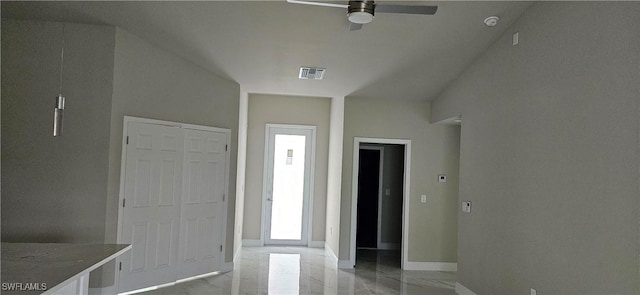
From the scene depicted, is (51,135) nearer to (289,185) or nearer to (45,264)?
(45,264)

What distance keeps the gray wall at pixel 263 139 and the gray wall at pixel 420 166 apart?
157 centimetres

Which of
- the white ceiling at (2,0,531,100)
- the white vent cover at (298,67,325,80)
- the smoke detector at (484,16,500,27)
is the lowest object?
the white vent cover at (298,67,325,80)

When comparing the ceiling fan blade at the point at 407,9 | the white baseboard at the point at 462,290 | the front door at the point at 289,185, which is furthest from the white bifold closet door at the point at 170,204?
the white baseboard at the point at 462,290

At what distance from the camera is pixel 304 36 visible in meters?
4.80

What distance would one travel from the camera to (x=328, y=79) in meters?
6.11

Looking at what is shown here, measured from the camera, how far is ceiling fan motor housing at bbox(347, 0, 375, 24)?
142 inches

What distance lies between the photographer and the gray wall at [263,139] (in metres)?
8.25

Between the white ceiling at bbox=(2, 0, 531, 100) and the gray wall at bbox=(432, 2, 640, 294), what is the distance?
1.53 feet

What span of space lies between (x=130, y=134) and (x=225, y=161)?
1567 mm

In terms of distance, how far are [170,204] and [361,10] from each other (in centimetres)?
313

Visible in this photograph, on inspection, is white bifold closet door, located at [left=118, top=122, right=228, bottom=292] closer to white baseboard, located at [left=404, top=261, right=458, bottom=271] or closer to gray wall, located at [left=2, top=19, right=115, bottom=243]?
gray wall, located at [left=2, top=19, right=115, bottom=243]

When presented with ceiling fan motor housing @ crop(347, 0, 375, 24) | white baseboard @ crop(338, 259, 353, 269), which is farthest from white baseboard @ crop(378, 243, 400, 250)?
ceiling fan motor housing @ crop(347, 0, 375, 24)

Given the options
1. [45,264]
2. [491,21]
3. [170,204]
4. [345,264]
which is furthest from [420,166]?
[45,264]

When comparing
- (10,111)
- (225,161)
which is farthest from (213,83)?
(10,111)
